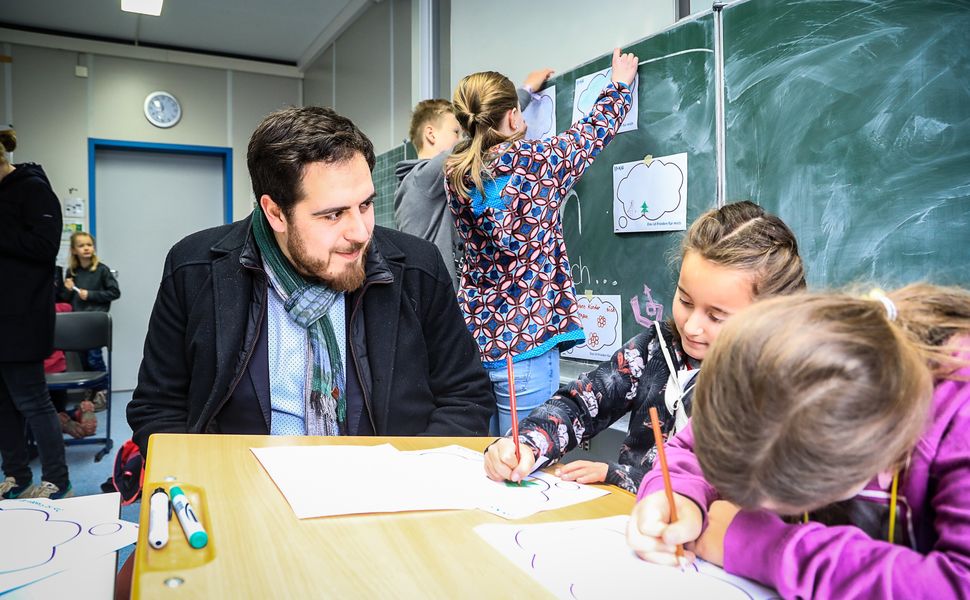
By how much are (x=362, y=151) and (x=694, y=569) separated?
107 cm

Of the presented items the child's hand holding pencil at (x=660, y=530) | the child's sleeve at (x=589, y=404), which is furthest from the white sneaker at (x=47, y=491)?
the child's hand holding pencil at (x=660, y=530)

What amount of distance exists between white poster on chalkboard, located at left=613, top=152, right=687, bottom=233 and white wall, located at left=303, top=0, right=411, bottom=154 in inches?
88.4

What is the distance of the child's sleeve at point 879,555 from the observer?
22.1 inches

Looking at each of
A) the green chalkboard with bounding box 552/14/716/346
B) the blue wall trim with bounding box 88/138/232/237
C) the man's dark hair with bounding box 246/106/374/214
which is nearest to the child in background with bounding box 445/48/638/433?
the green chalkboard with bounding box 552/14/716/346

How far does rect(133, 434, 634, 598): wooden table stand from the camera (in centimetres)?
63

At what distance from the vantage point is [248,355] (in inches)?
55.2

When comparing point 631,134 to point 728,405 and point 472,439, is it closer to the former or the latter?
point 472,439

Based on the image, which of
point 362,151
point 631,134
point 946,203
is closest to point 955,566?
point 946,203

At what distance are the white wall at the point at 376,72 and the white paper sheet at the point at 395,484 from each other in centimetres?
337

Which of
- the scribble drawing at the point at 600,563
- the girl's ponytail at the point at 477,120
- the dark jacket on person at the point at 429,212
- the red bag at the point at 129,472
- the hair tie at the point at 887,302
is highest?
the girl's ponytail at the point at 477,120

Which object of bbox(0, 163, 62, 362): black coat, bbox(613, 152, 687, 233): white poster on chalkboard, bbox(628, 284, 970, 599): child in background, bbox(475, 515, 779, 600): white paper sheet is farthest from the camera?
bbox(0, 163, 62, 362): black coat

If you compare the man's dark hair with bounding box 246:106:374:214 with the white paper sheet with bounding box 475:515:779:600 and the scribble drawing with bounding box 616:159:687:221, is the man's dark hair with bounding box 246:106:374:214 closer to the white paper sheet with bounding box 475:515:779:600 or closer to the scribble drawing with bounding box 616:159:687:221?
the white paper sheet with bounding box 475:515:779:600

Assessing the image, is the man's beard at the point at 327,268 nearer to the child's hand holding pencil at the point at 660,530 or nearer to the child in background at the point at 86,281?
the child's hand holding pencil at the point at 660,530

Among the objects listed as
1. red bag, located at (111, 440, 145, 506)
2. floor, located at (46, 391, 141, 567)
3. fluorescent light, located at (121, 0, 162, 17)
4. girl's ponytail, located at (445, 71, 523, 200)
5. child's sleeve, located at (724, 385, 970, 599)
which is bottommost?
floor, located at (46, 391, 141, 567)
